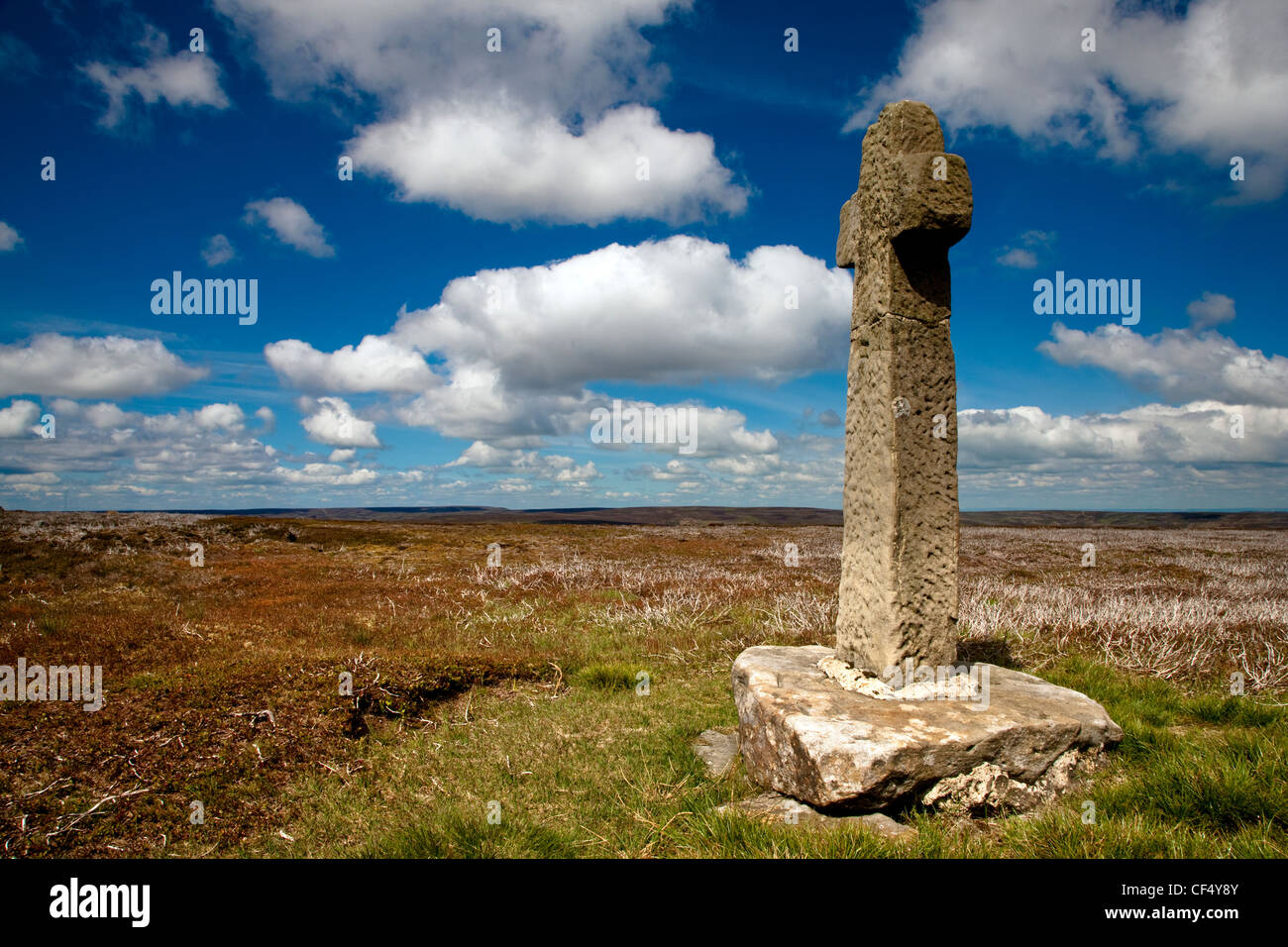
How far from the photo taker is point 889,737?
4117mm

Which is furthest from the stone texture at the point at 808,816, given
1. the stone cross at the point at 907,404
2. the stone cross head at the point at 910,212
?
the stone cross head at the point at 910,212

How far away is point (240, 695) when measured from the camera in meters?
5.96

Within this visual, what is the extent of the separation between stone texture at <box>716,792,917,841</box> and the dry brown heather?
3.31 m

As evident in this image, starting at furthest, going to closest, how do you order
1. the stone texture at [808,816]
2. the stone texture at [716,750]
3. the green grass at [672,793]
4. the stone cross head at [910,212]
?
the stone texture at [716,750]
the stone cross head at [910,212]
the stone texture at [808,816]
the green grass at [672,793]

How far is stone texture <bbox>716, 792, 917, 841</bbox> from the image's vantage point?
152 inches

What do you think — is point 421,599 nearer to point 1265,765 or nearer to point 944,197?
point 944,197

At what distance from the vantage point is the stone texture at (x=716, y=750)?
5.22 metres

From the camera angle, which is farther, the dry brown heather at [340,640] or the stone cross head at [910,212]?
the stone cross head at [910,212]

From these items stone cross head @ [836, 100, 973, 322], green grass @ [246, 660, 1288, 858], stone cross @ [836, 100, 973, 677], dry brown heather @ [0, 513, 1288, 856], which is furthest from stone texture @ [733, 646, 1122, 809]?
stone cross head @ [836, 100, 973, 322]

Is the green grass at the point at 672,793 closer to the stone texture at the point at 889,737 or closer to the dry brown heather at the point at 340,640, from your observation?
the stone texture at the point at 889,737

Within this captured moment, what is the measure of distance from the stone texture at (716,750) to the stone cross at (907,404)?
4.48 ft

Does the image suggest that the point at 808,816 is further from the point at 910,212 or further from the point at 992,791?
the point at 910,212

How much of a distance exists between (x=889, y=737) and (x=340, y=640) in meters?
7.82
